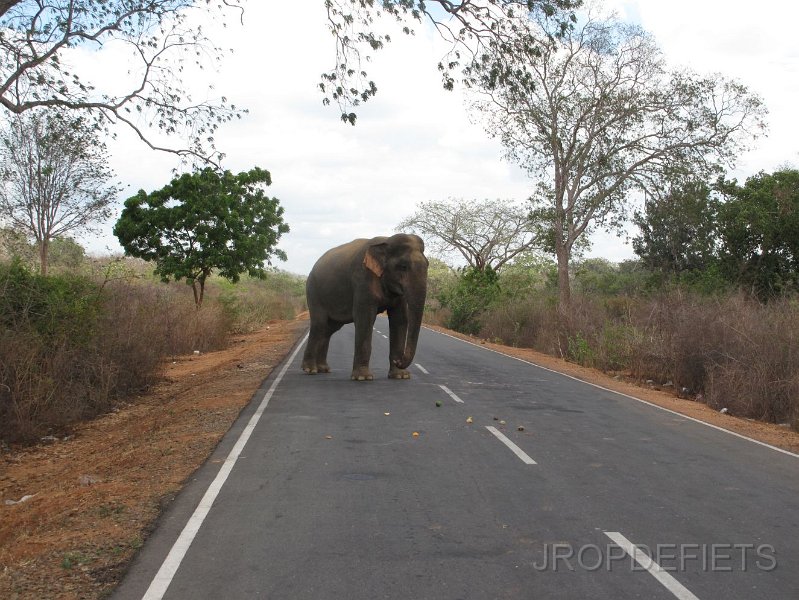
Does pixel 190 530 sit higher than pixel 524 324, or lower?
lower

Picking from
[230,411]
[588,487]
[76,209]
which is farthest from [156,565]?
[76,209]

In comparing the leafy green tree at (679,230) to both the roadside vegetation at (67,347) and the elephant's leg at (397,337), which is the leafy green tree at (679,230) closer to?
the elephant's leg at (397,337)

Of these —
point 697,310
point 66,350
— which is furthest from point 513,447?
point 697,310

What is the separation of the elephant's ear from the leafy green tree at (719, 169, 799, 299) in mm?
15354

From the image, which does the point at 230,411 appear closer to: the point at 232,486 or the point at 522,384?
the point at 232,486

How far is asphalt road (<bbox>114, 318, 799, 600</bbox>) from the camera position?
463cm

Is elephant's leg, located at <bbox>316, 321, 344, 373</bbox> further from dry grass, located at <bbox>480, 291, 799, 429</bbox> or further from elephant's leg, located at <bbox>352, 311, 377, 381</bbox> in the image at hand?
dry grass, located at <bbox>480, 291, 799, 429</bbox>

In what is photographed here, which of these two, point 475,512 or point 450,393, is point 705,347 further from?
point 475,512

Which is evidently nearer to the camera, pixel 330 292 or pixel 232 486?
pixel 232 486

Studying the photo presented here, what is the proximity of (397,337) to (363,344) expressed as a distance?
0.93 meters

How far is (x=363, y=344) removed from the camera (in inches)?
591

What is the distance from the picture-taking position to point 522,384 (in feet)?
51.0

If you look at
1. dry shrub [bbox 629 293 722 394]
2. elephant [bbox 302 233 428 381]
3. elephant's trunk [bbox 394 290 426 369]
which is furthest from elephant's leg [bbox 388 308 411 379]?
dry shrub [bbox 629 293 722 394]

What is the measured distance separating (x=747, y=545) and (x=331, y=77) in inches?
360
